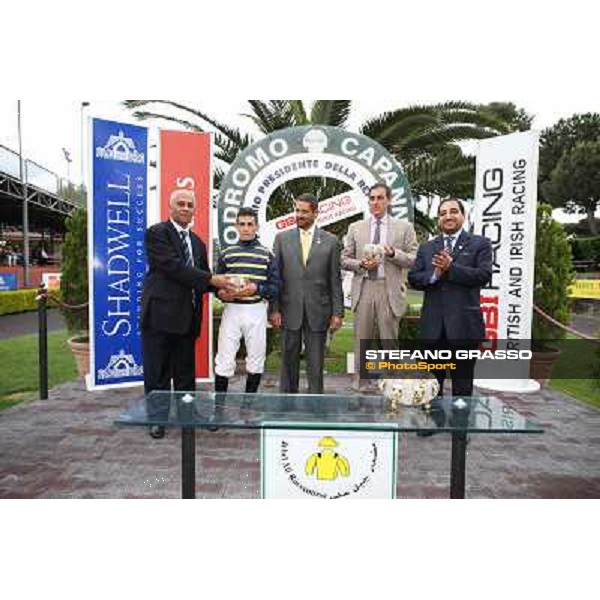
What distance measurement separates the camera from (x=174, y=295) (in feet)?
11.0

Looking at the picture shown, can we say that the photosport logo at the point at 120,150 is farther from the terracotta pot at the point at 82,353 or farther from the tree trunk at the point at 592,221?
the tree trunk at the point at 592,221

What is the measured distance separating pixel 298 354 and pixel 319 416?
1.20m

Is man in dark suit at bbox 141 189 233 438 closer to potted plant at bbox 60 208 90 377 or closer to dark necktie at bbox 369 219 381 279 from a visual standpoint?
dark necktie at bbox 369 219 381 279

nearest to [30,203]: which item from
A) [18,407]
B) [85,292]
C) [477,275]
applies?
[85,292]

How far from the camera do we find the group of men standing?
3.26 meters

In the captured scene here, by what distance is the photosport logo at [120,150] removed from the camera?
152 inches

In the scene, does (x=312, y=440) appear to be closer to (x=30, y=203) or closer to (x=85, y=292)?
(x=85, y=292)

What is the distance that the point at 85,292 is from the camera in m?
5.08

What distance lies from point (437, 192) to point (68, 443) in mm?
4542

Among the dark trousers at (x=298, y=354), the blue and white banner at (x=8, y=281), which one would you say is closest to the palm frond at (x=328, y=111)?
the dark trousers at (x=298, y=354)

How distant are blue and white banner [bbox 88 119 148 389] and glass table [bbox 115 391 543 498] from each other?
1.65 m

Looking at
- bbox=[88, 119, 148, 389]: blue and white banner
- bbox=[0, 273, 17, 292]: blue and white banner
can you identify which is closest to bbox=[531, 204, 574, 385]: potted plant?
bbox=[88, 119, 148, 389]: blue and white banner

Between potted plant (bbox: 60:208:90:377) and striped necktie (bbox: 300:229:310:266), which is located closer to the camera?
striped necktie (bbox: 300:229:310:266)

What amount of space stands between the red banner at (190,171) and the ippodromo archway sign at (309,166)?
24 cm
